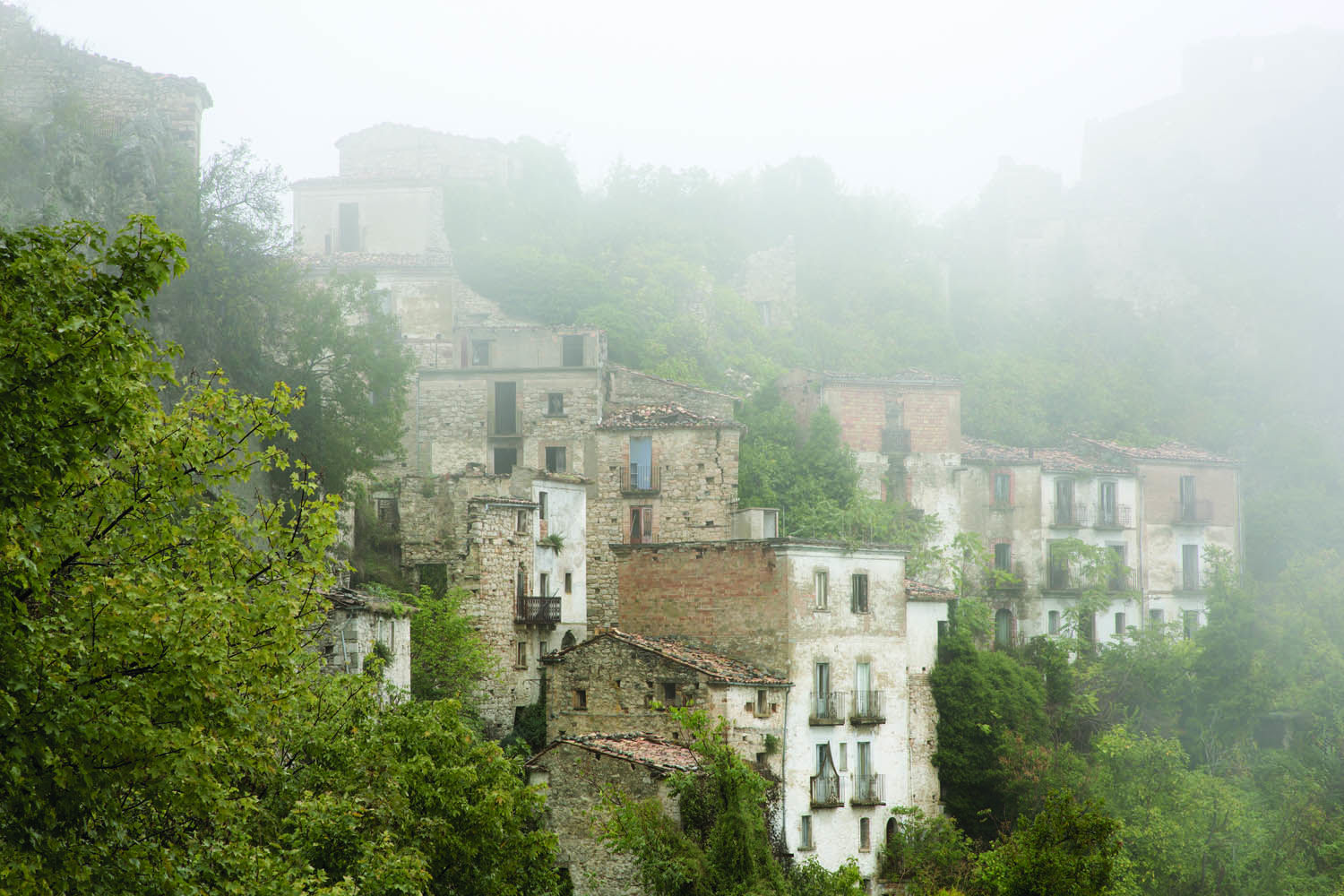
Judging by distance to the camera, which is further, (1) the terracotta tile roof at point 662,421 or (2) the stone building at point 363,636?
(1) the terracotta tile roof at point 662,421

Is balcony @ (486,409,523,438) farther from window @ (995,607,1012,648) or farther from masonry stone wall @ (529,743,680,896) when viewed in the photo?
window @ (995,607,1012,648)

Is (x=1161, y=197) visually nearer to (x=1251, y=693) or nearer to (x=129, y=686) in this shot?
(x=1251, y=693)

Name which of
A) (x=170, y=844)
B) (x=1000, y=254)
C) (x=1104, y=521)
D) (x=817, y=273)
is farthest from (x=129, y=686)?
(x=1000, y=254)

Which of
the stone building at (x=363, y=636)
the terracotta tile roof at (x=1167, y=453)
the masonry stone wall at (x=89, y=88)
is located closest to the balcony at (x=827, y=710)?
the stone building at (x=363, y=636)

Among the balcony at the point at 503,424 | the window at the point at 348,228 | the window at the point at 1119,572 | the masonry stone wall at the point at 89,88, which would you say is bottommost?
the window at the point at 1119,572

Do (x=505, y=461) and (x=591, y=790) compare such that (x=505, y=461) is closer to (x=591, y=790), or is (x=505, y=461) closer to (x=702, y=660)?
(x=702, y=660)

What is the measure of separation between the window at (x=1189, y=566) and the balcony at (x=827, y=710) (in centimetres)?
2380

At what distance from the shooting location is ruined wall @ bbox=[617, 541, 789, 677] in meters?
32.0

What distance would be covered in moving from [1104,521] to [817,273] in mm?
23617

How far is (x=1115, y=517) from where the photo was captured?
49.9m

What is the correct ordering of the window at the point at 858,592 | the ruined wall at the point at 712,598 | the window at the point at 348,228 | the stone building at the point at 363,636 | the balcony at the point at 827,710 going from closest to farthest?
the stone building at the point at 363,636
the balcony at the point at 827,710
the ruined wall at the point at 712,598
the window at the point at 858,592
the window at the point at 348,228

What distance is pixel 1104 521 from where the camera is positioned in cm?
4975

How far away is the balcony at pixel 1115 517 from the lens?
4953 centimetres

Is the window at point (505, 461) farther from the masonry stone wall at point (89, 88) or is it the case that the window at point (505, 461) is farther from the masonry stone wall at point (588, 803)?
the masonry stone wall at point (588, 803)
